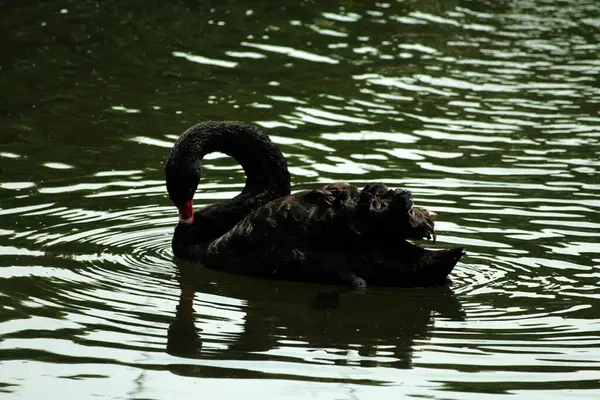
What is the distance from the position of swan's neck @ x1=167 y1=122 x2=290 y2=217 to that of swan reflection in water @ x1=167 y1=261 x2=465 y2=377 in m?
0.69

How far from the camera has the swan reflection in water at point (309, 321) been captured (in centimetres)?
634

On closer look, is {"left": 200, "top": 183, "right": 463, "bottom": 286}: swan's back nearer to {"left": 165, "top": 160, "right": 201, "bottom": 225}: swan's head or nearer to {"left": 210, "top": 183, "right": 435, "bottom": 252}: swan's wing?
{"left": 210, "top": 183, "right": 435, "bottom": 252}: swan's wing

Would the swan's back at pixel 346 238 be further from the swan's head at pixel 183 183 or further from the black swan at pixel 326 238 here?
the swan's head at pixel 183 183

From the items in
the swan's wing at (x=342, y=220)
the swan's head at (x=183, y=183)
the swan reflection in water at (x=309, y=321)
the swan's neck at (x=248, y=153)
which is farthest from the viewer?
the swan's neck at (x=248, y=153)

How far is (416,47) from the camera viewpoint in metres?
15.1

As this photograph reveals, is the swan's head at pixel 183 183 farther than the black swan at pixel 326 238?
Yes

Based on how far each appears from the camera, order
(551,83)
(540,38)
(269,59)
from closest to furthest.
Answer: (551,83) → (269,59) → (540,38)

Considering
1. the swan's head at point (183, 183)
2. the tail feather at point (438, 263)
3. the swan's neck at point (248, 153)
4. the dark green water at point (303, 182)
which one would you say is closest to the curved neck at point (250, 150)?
the swan's neck at point (248, 153)

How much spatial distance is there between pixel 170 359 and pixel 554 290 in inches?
95.6

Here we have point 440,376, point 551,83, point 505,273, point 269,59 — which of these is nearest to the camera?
point 440,376

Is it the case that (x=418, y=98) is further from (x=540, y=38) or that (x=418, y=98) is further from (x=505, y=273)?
(x=505, y=273)

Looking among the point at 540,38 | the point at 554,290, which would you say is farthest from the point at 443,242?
the point at 540,38

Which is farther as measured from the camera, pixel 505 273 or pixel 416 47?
pixel 416 47

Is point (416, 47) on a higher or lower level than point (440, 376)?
higher
